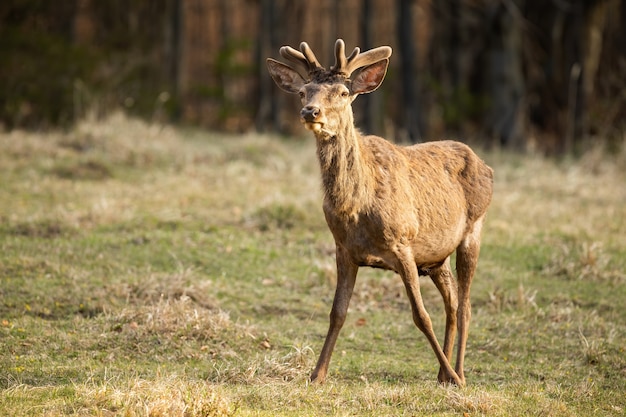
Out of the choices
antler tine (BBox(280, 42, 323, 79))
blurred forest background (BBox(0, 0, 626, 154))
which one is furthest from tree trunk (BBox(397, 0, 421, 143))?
antler tine (BBox(280, 42, 323, 79))

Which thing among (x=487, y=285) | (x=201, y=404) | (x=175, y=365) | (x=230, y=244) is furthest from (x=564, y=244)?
(x=201, y=404)

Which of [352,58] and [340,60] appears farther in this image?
[352,58]

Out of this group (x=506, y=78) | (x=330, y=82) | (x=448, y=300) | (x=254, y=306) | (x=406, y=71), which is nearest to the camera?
(x=330, y=82)

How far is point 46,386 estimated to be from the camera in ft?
19.9

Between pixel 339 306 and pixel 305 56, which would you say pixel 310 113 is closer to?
pixel 305 56

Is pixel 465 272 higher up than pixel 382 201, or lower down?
lower down

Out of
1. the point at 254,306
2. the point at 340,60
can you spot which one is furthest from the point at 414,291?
the point at 254,306

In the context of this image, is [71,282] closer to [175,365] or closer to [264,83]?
[175,365]

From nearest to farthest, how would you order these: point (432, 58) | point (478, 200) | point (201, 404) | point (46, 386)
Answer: point (201, 404), point (46, 386), point (478, 200), point (432, 58)

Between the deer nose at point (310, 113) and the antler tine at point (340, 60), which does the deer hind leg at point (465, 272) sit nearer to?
the antler tine at point (340, 60)

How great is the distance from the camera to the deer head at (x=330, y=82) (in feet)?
20.1

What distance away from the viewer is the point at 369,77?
22.2ft

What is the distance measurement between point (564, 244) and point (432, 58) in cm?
2052

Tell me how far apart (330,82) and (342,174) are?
663 millimetres
